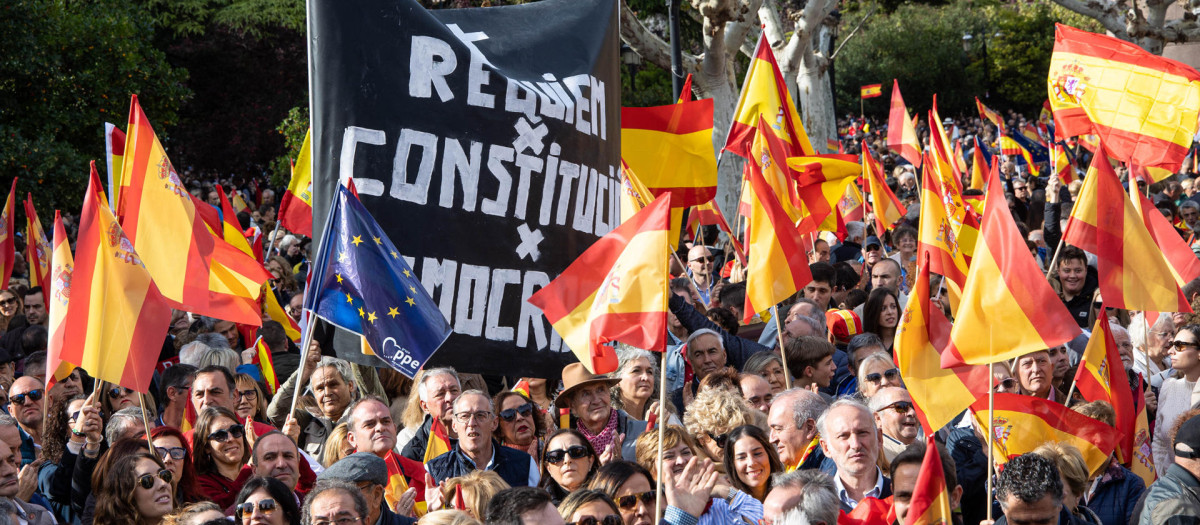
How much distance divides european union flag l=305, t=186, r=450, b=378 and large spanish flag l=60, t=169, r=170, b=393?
87 centimetres

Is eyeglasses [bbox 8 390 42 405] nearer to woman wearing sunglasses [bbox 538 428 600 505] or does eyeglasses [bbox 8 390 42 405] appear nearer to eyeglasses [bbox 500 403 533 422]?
eyeglasses [bbox 500 403 533 422]

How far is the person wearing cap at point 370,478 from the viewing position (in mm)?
5434

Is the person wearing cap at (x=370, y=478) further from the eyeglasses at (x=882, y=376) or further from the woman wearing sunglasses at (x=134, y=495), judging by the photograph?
the eyeglasses at (x=882, y=376)

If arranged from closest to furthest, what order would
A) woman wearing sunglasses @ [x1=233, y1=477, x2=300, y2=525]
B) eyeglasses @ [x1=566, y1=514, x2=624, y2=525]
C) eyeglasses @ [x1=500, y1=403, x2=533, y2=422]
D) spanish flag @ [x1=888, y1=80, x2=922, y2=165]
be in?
eyeglasses @ [x1=566, y1=514, x2=624, y2=525] < woman wearing sunglasses @ [x1=233, y1=477, x2=300, y2=525] < eyeglasses @ [x1=500, y1=403, x2=533, y2=422] < spanish flag @ [x1=888, y1=80, x2=922, y2=165]

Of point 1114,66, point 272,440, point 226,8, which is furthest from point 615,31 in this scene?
point 226,8

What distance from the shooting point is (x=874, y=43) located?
1939 inches

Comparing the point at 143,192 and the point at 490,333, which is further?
the point at 143,192

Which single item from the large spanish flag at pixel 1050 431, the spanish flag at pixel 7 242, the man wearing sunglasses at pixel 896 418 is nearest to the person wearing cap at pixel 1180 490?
the large spanish flag at pixel 1050 431

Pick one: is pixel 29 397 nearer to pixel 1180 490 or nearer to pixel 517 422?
pixel 517 422

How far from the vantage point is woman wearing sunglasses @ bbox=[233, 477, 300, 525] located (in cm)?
521

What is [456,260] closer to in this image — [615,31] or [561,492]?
[561,492]

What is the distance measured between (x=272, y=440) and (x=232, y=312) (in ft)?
6.22

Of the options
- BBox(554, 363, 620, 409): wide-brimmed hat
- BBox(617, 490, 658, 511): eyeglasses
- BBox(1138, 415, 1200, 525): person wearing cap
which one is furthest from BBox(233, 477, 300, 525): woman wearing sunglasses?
BBox(1138, 415, 1200, 525): person wearing cap

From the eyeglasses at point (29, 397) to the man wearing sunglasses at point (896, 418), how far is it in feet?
13.7
